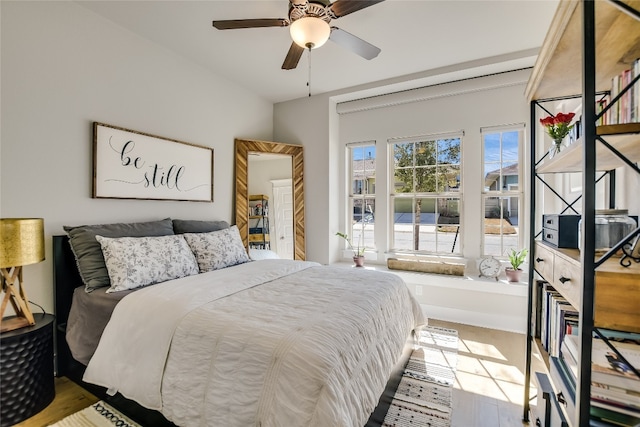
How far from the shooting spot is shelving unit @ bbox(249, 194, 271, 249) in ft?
12.5

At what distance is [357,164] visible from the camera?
14.3 ft

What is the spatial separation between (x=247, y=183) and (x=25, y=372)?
2.56 metres

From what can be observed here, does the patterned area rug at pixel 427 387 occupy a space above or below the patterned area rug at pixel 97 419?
below

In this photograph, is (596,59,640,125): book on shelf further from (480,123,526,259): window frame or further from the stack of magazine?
(480,123,526,259): window frame

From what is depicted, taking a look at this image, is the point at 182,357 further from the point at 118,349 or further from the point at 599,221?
the point at 599,221

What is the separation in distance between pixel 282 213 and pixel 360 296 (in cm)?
230

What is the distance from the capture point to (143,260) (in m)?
2.16

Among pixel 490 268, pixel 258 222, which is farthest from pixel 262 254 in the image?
pixel 490 268

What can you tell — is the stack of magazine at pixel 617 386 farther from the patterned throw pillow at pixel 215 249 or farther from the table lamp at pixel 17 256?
the table lamp at pixel 17 256

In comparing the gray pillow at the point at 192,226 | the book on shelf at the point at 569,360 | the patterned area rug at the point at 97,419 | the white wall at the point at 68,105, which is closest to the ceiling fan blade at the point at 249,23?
the white wall at the point at 68,105

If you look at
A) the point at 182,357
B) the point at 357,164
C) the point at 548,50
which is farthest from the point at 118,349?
the point at 357,164

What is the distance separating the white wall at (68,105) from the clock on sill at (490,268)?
334 cm

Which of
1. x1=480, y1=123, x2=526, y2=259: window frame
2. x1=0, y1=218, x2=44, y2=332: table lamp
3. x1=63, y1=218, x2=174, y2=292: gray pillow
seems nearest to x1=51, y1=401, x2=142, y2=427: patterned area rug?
x1=0, y1=218, x2=44, y2=332: table lamp

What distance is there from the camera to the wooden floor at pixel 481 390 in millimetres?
1813
